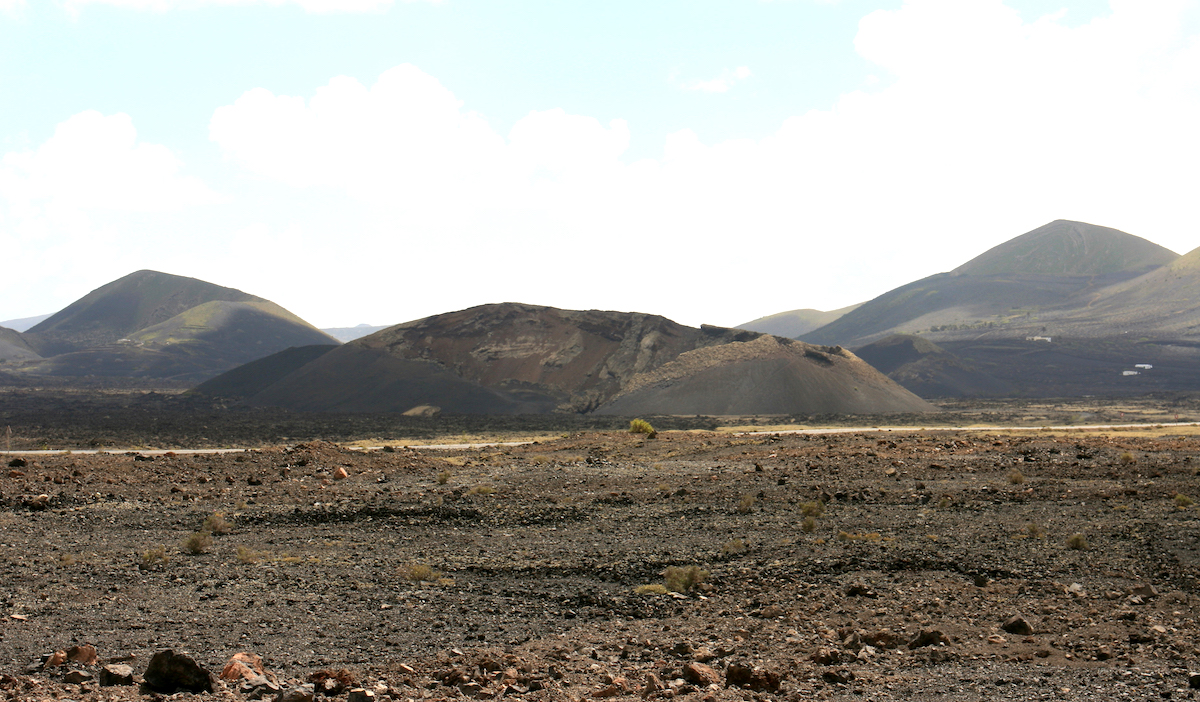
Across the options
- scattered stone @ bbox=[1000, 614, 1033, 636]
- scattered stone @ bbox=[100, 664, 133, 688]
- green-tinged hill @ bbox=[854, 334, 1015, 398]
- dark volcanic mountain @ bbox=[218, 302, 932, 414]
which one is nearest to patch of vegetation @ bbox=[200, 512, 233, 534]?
scattered stone @ bbox=[100, 664, 133, 688]

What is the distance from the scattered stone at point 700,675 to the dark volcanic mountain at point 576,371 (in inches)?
2282

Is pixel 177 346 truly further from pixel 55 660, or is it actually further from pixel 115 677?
pixel 115 677

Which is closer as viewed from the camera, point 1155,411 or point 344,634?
point 344,634

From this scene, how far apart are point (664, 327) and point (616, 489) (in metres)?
61.7

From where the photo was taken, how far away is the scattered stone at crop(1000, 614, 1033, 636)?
9070 mm

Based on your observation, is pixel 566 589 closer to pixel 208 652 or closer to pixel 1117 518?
pixel 208 652

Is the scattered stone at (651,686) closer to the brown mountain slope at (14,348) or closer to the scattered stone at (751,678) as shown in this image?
the scattered stone at (751,678)

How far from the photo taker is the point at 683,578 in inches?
443

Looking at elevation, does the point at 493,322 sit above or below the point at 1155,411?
above

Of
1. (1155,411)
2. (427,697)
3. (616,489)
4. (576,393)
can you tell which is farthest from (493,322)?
(427,697)

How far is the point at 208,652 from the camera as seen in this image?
8.70 meters

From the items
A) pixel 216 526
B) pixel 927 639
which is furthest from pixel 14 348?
pixel 927 639

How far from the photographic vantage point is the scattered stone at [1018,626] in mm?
9070

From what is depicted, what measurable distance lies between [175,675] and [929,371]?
400 feet
